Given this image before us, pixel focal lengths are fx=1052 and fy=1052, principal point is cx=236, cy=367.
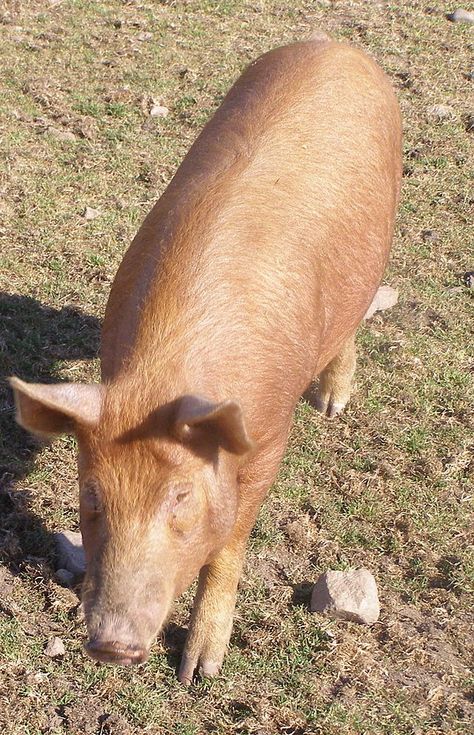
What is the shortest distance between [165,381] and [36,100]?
585 centimetres

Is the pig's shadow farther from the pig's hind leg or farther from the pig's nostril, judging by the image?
the pig's nostril

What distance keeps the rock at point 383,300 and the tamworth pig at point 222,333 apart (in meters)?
1.03

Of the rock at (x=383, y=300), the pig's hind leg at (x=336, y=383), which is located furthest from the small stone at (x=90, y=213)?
the pig's hind leg at (x=336, y=383)

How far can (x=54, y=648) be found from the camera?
177 inches

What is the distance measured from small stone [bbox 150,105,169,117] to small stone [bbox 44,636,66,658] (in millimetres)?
5518

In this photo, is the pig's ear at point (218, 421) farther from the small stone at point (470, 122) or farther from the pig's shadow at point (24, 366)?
the small stone at point (470, 122)

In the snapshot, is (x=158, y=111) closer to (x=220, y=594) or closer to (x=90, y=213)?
(x=90, y=213)

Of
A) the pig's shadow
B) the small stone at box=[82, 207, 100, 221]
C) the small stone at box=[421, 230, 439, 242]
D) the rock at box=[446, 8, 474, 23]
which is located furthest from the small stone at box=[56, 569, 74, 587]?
the rock at box=[446, 8, 474, 23]

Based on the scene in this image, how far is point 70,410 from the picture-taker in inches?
140

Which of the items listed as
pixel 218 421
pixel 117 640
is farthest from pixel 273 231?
pixel 117 640

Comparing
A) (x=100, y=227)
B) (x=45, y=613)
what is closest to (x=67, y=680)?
(x=45, y=613)

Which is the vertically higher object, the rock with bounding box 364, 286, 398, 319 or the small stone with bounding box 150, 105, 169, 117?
the rock with bounding box 364, 286, 398, 319

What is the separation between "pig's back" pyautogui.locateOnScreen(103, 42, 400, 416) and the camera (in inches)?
161

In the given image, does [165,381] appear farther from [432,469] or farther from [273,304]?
[432,469]
